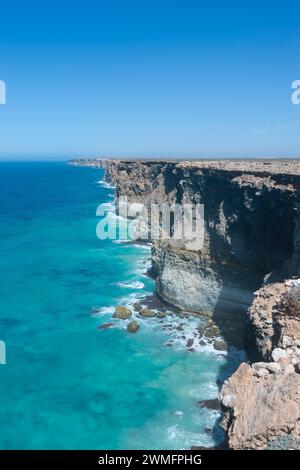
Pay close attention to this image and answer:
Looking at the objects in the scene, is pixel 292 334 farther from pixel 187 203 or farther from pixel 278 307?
pixel 187 203

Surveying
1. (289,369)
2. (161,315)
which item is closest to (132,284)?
(161,315)

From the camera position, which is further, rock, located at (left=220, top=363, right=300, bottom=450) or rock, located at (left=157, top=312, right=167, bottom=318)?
rock, located at (left=157, top=312, right=167, bottom=318)

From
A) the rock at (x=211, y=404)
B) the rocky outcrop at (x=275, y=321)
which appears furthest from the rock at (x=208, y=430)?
the rocky outcrop at (x=275, y=321)

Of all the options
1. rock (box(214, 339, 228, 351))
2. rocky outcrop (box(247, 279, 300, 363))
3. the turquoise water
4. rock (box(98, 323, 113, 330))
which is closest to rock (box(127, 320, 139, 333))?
the turquoise water

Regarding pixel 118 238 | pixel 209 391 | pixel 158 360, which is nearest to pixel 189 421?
pixel 209 391

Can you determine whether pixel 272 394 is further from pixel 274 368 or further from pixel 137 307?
pixel 137 307

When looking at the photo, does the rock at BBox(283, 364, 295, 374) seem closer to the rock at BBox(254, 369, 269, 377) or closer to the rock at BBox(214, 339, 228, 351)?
the rock at BBox(254, 369, 269, 377)

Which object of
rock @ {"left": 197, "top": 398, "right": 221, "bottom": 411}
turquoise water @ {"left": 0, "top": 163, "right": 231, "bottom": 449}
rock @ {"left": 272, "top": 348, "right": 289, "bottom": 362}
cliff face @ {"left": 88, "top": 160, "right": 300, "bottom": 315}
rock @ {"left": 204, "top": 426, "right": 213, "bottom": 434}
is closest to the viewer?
rock @ {"left": 272, "top": 348, "right": 289, "bottom": 362}
